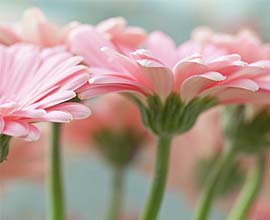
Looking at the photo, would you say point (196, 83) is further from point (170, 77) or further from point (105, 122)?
point (105, 122)

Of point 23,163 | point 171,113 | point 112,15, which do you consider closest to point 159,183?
point 171,113

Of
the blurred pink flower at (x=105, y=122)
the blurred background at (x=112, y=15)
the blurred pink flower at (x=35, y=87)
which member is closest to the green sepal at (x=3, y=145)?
the blurred pink flower at (x=35, y=87)

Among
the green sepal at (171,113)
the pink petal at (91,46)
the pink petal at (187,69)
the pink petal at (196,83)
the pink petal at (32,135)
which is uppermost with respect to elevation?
the pink petal at (91,46)

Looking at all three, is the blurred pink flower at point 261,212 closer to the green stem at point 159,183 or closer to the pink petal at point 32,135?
the green stem at point 159,183

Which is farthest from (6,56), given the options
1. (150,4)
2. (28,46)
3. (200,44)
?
(150,4)

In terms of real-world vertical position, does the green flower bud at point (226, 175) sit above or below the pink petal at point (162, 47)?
below

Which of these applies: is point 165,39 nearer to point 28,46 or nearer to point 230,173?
point 28,46

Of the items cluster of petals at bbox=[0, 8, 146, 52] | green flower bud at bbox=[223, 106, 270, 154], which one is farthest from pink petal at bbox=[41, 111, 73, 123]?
green flower bud at bbox=[223, 106, 270, 154]
